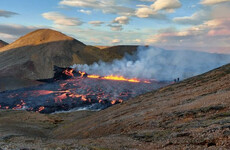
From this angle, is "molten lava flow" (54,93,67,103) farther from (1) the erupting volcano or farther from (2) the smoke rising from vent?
(2) the smoke rising from vent

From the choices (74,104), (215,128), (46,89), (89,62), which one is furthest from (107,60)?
(215,128)

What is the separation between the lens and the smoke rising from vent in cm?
10638

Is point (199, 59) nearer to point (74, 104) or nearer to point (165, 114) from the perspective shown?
point (74, 104)

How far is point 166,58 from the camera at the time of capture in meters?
Result: 135

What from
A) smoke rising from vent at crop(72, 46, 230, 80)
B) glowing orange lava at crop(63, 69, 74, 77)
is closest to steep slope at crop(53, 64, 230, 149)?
glowing orange lava at crop(63, 69, 74, 77)

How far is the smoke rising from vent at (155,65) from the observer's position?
106375mm

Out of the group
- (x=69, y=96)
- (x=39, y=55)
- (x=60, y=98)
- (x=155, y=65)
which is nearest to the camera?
(x=60, y=98)

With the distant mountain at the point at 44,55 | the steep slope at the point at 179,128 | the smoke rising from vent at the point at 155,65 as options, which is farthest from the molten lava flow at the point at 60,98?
the steep slope at the point at 179,128

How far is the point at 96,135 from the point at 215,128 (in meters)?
12.4

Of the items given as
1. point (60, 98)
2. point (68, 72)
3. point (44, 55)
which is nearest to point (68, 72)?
point (68, 72)

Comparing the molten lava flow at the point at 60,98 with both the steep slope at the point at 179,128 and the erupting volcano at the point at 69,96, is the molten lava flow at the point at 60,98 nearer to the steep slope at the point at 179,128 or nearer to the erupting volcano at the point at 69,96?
the erupting volcano at the point at 69,96

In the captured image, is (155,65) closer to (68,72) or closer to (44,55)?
(68,72)

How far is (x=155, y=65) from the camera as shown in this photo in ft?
395

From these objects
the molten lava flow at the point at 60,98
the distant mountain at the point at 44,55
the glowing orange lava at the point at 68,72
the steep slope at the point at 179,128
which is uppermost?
the distant mountain at the point at 44,55
